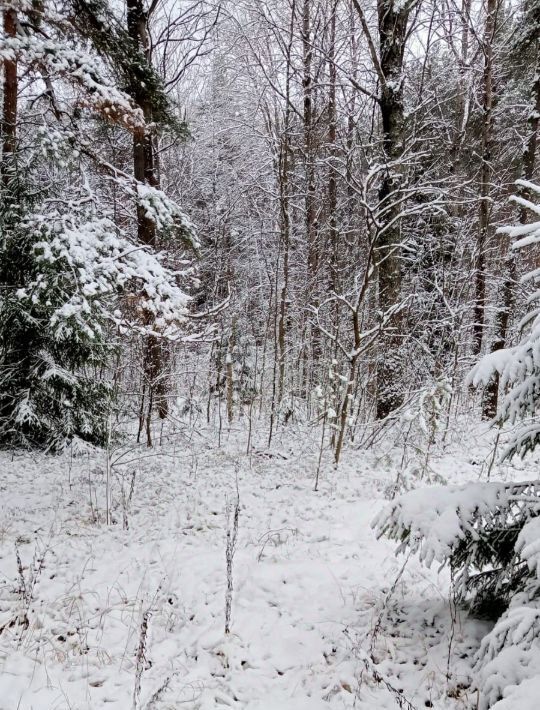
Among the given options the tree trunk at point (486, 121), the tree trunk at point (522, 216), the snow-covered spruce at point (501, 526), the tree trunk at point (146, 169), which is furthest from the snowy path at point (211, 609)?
the tree trunk at point (486, 121)

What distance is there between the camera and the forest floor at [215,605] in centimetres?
270

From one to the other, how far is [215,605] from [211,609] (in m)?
0.06

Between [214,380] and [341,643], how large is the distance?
10.1 meters

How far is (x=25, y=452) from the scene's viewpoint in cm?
730

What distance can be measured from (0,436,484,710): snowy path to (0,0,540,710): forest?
0.8 inches

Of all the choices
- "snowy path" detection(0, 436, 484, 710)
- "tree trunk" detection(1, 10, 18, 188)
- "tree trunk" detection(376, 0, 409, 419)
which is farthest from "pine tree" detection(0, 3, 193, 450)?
"tree trunk" detection(376, 0, 409, 419)

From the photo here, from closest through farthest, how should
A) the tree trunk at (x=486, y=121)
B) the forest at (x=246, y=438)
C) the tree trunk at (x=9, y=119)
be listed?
the forest at (x=246, y=438) < the tree trunk at (x=9, y=119) < the tree trunk at (x=486, y=121)

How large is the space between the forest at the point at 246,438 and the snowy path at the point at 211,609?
20mm

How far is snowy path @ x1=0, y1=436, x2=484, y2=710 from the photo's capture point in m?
2.71

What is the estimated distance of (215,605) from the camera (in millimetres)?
3576

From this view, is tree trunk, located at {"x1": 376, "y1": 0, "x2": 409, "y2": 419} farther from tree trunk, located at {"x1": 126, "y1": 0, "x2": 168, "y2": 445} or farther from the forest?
tree trunk, located at {"x1": 126, "y1": 0, "x2": 168, "y2": 445}

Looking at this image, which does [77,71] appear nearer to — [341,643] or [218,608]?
[218,608]

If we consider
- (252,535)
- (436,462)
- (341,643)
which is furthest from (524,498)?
(436,462)

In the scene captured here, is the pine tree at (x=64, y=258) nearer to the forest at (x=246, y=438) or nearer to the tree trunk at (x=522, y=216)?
the forest at (x=246, y=438)
